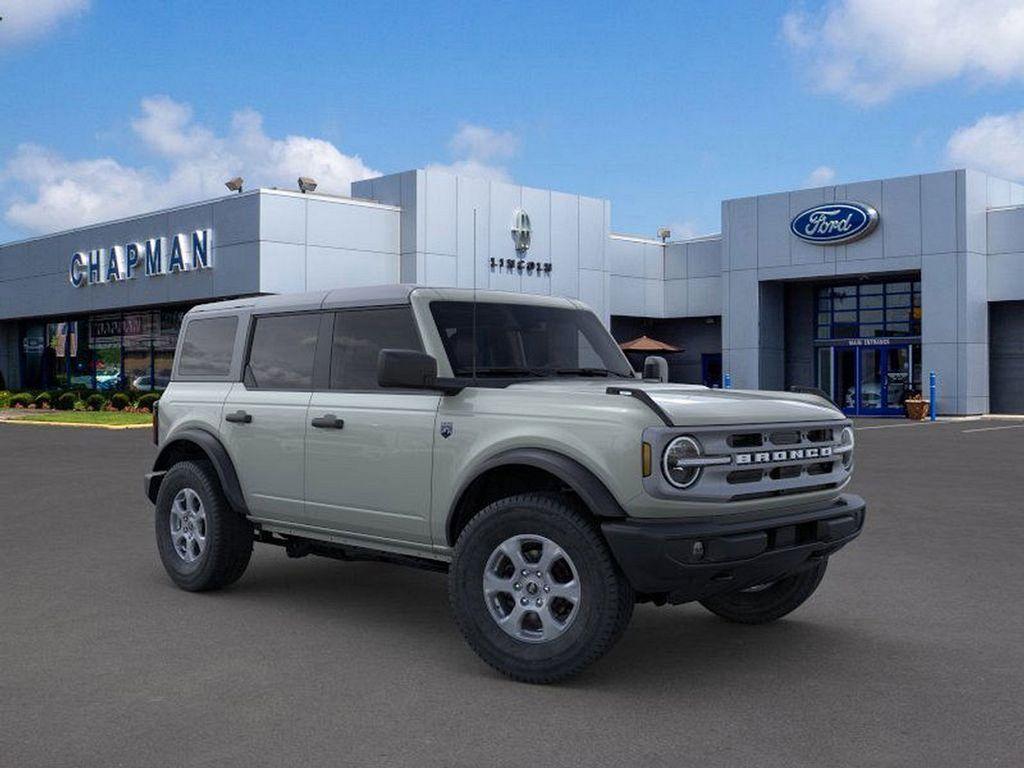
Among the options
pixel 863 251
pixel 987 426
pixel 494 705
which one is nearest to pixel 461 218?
pixel 863 251

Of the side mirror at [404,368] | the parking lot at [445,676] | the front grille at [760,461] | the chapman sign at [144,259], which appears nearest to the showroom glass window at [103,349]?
the chapman sign at [144,259]

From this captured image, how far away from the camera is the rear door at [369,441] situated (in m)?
5.88

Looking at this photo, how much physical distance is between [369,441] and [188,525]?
1.94 metres

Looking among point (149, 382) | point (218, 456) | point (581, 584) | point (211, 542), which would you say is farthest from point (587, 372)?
point (149, 382)

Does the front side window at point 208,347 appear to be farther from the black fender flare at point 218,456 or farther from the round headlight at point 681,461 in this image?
the round headlight at point 681,461

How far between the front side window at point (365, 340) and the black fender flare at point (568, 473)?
100cm

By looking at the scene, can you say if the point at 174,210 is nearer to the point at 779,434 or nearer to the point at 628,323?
the point at 628,323

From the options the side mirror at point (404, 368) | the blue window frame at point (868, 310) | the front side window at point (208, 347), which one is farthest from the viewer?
the blue window frame at point (868, 310)

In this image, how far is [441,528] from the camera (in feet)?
18.9

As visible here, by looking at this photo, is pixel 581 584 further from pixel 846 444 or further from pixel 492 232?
pixel 492 232

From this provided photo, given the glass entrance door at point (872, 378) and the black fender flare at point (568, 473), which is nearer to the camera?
the black fender flare at point (568, 473)

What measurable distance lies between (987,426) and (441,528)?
88.9 feet

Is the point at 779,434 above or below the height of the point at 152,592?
above

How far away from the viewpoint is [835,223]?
36281 mm
